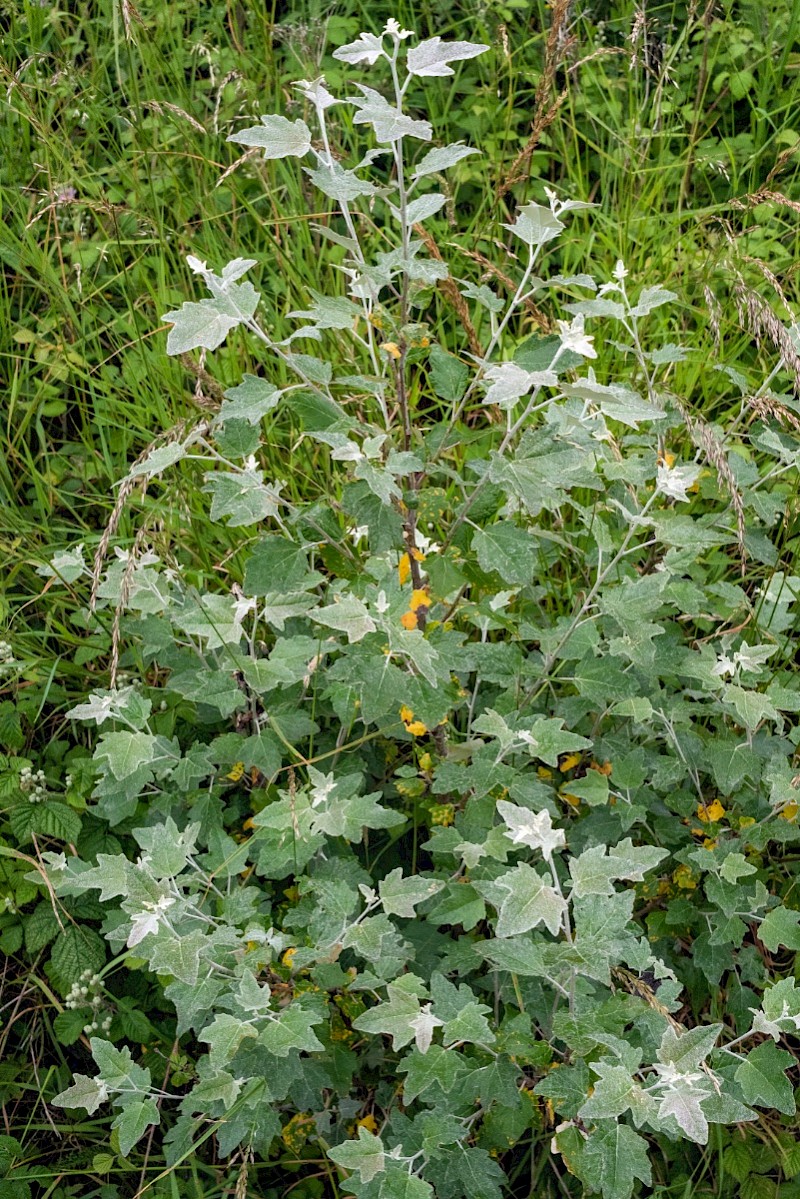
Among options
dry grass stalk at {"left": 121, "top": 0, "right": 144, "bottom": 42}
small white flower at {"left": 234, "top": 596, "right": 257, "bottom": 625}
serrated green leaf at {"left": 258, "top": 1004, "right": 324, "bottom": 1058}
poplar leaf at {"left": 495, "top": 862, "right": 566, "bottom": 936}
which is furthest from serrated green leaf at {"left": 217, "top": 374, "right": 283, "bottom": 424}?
dry grass stalk at {"left": 121, "top": 0, "right": 144, "bottom": 42}

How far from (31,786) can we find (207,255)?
1.20 metres

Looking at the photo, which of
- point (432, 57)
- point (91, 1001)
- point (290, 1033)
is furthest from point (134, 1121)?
point (432, 57)

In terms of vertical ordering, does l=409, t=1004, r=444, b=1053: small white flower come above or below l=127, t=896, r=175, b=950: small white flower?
below

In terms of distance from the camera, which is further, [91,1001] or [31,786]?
[31,786]

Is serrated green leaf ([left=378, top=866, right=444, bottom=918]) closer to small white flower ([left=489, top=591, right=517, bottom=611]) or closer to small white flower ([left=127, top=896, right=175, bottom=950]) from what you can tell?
small white flower ([left=127, top=896, right=175, bottom=950])

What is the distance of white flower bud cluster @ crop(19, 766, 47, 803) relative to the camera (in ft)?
6.79

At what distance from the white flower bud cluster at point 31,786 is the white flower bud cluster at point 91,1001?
33 centimetres

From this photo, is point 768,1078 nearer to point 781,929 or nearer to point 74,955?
point 781,929

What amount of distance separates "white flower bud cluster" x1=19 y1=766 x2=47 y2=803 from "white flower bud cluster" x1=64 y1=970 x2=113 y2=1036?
0.33 meters

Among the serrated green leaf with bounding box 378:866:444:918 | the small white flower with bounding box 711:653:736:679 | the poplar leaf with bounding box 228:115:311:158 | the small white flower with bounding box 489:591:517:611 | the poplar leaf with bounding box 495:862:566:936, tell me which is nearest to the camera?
the poplar leaf with bounding box 495:862:566:936

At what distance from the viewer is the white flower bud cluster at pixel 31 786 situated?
6.79 ft

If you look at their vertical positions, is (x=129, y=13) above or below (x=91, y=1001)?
above

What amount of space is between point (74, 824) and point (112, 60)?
2.39 metres

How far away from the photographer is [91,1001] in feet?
6.22
